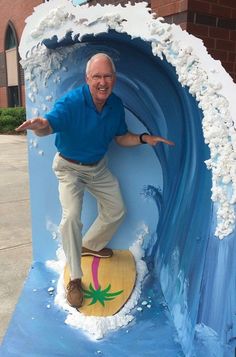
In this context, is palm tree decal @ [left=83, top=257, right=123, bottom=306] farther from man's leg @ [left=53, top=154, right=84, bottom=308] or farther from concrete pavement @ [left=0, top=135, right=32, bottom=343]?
concrete pavement @ [left=0, top=135, right=32, bottom=343]

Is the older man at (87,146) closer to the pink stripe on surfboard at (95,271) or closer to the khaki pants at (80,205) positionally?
the khaki pants at (80,205)

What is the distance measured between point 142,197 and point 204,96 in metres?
1.47

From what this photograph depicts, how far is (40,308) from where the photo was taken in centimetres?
307

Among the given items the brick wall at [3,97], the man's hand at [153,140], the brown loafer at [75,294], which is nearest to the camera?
the man's hand at [153,140]

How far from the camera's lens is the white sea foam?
205 centimetres

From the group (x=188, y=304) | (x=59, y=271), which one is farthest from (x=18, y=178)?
(x=188, y=304)

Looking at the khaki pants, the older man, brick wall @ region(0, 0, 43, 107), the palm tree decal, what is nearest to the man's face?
the older man

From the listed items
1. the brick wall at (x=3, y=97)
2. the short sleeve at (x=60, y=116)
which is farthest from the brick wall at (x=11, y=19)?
the short sleeve at (x=60, y=116)

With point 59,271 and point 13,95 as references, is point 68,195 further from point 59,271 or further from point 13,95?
point 13,95

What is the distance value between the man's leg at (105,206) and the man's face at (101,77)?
612 mm

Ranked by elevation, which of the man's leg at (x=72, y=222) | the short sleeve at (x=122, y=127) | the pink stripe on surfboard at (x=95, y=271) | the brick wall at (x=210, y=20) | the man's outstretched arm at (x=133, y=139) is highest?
the brick wall at (x=210, y=20)

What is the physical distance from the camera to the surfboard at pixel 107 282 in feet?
10.0

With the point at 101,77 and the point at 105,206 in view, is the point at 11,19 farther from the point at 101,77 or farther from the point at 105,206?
the point at 101,77

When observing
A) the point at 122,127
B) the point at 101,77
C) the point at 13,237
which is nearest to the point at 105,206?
the point at 122,127
